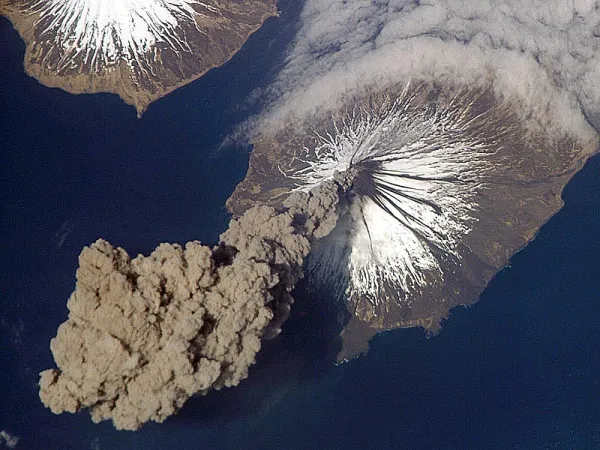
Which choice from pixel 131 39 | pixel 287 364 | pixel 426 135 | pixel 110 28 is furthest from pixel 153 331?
pixel 110 28

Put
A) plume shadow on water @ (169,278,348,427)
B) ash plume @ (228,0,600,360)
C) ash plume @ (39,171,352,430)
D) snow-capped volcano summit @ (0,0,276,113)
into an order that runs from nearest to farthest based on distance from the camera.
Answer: ash plume @ (39,171,352,430) → plume shadow on water @ (169,278,348,427) → ash plume @ (228,0,600,360) → snow-capped volcano summit @ (0,0,276,113)

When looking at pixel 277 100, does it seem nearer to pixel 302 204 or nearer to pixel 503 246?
pixel 302 204

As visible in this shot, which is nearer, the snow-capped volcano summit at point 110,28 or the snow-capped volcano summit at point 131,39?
the snow-capped volcano summit at point 131,39

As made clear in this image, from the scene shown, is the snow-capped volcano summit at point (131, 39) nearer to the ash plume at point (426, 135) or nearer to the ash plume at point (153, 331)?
the ash plume at point (426, 135)

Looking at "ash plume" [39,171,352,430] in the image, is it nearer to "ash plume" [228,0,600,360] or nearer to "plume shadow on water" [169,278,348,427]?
"plume shadow on water" [169,278,348,427]

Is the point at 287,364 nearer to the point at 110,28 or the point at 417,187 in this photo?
the point at 417,187

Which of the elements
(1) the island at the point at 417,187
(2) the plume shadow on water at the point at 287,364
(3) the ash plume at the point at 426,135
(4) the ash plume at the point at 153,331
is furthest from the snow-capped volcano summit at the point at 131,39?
(4) the ash plume at the point at 153,331

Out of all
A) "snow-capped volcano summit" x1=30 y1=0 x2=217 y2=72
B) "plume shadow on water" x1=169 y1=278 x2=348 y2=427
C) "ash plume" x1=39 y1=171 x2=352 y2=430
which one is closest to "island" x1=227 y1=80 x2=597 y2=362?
"plume shadow on water" x1=169 y1=278 x2=348 y2=427
